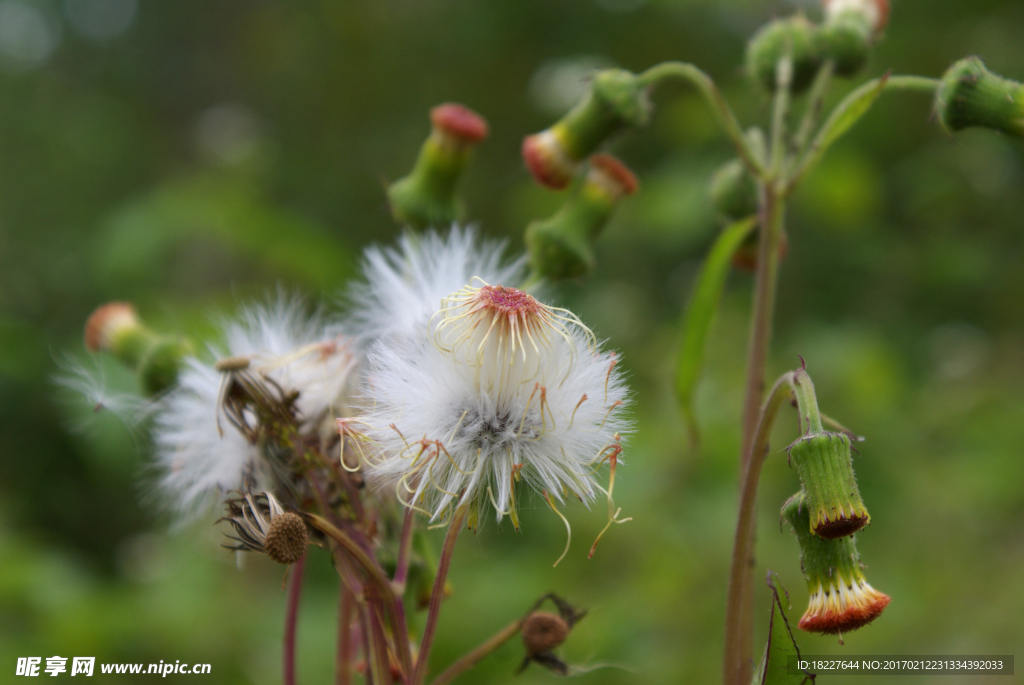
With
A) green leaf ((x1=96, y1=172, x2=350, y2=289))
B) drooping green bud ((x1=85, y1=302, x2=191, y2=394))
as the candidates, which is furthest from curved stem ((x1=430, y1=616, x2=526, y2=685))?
green leaf ((x1=96, y1=172, x2=350, y2=289))

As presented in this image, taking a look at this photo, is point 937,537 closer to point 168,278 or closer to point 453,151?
point 453,151

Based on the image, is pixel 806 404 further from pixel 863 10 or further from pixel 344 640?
pixel 863 10

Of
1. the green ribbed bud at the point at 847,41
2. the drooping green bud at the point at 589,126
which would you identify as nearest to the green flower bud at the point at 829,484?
the drooping green bud at the point at 589,126

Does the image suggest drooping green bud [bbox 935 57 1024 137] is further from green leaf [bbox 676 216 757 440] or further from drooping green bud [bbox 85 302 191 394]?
drooping green bud [bbox 85 302 191 394]

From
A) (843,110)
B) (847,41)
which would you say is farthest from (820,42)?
(843,110)

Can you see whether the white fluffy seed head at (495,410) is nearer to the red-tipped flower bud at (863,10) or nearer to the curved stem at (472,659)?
the curved stem at (472,659)

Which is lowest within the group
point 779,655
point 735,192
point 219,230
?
point 779,655
